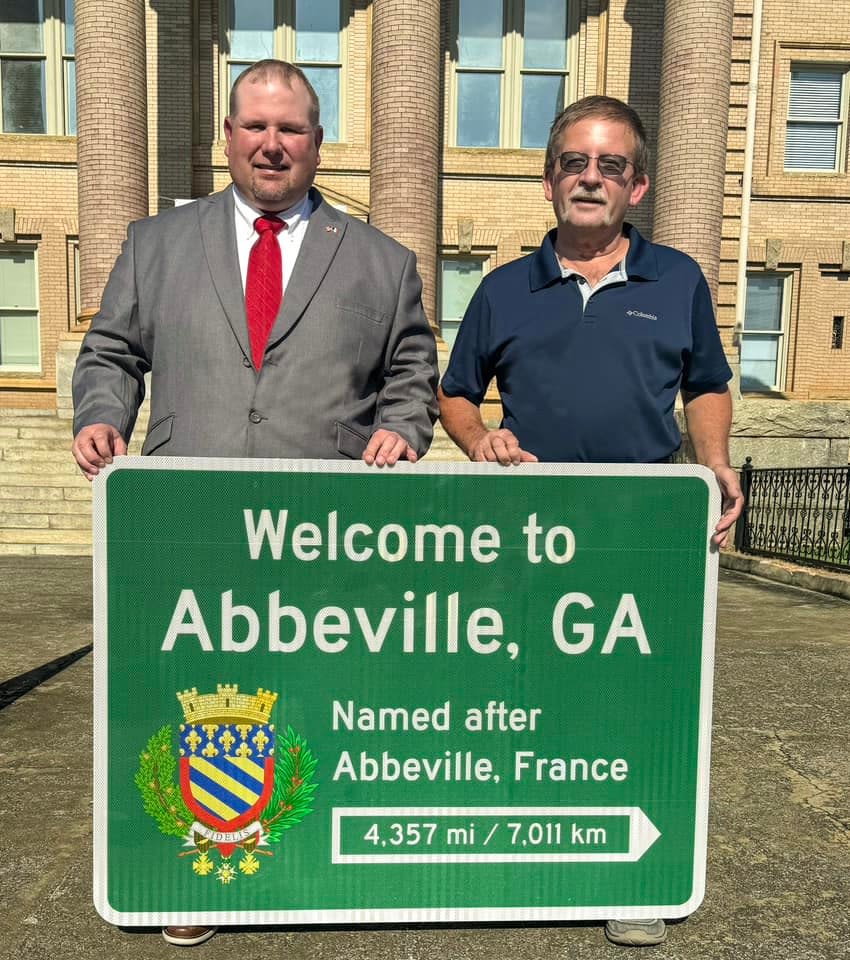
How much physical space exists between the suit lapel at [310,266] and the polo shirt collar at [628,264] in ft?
1.93

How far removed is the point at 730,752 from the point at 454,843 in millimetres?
2130

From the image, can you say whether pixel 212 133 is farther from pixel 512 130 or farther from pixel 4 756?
pixel 4 756

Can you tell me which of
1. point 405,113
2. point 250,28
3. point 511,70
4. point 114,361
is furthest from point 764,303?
point 114,361

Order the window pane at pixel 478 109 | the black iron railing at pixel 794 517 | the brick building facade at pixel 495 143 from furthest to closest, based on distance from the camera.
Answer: the window pane at pixel 478 109 < the brick building facade at pixel 495 143 < the black iron railing at pixel 794 517

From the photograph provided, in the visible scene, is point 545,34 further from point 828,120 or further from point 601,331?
point 601,331

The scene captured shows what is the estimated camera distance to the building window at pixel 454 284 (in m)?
16.8

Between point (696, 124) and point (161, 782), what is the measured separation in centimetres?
1437

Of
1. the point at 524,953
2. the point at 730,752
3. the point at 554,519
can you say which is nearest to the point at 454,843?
the point at 524,953

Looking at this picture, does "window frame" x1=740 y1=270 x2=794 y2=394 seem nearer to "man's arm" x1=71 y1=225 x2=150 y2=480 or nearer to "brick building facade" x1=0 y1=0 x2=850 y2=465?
"brick building facade" x1=0 y1=0 x2=850 y2=465

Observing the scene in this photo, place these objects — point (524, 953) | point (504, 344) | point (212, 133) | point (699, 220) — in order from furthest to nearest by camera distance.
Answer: point (212, 133), point (699, 220), point (504, 344), point (524, 953)

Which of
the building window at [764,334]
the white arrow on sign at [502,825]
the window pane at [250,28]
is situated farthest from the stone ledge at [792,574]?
the window pane at [250,28]

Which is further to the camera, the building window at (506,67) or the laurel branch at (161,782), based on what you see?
the building window at (506,67)

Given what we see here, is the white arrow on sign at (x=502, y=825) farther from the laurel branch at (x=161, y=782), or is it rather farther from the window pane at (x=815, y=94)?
the window pane at (x=815, y=94)

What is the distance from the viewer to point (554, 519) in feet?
7.00
